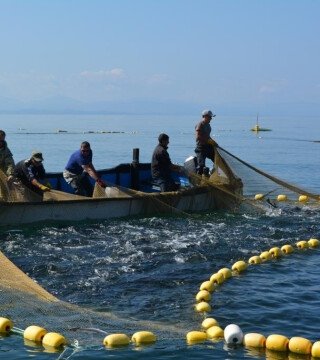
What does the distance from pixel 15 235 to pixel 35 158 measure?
2177 mm

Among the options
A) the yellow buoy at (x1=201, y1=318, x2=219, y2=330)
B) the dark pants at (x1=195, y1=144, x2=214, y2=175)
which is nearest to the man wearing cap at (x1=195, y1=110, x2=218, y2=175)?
the dark pants at (x1=195, y1=144, x2=214, y2=175)

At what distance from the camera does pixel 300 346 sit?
28.4 feet

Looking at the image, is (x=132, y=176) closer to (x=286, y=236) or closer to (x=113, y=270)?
(x=286, y=236)

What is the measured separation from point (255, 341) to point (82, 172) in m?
9.82

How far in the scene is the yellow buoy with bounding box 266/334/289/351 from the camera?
8.72m

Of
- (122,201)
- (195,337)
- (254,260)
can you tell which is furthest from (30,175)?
(195,337)

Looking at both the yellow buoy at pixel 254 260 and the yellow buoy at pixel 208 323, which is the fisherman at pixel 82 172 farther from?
the yellow buoy at pixel 208 323

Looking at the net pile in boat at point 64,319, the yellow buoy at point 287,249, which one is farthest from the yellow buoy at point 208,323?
the yellow buoy at point 287,249

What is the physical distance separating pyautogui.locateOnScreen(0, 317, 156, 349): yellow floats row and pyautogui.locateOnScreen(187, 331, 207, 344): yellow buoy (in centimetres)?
46

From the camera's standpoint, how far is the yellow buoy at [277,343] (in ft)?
28.6

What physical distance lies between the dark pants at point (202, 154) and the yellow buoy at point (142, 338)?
11133 millimetres

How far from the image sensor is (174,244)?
15062 mm

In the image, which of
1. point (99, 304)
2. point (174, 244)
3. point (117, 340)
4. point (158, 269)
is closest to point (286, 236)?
point (174, 244)

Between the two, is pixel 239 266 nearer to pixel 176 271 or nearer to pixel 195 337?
pixel 176 271
